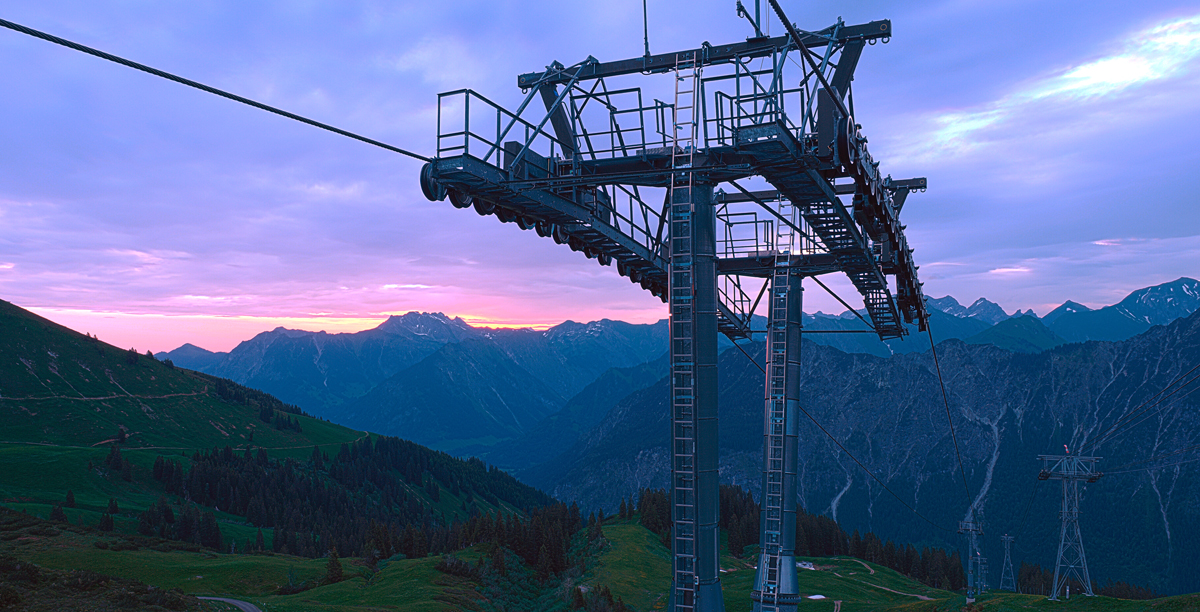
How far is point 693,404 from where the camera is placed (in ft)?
79.9

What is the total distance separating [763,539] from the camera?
42781 millimetres

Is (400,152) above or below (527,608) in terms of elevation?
above

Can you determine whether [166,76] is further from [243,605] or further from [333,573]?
[333,573]

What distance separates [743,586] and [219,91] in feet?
247

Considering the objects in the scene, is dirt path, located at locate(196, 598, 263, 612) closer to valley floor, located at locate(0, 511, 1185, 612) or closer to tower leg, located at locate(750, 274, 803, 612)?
valley floor, located at locate(0, 511, 1185, 612)

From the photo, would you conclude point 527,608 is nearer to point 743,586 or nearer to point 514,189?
point 743,586

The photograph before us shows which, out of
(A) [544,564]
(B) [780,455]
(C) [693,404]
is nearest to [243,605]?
(A) [544,564]

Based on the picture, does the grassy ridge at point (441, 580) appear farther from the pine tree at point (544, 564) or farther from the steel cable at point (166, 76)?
the steel cable at point (166, 76)

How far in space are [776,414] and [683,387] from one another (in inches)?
779

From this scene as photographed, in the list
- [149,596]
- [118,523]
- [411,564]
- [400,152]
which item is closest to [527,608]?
[411,564]

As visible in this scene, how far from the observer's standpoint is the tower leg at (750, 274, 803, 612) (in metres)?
42.2

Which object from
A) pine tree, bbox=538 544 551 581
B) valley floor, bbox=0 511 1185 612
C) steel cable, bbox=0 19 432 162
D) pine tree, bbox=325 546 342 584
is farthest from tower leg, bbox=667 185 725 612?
pine tree, bbox=325 546 342 584

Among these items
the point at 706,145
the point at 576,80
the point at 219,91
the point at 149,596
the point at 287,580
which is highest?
the point at 576,80

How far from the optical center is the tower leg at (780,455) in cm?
4219
